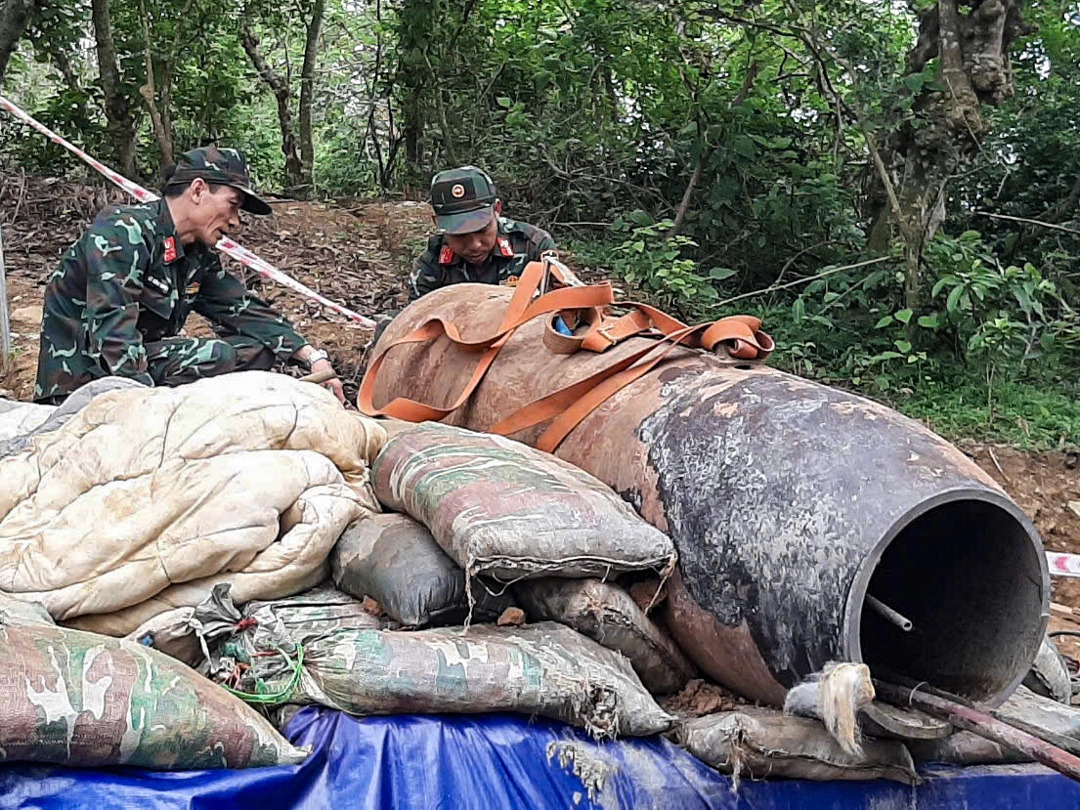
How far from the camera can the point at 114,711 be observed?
5.16 ft

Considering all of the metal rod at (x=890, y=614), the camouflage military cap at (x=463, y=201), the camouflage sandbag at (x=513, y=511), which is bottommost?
the metal rod at (x=890, y=614)

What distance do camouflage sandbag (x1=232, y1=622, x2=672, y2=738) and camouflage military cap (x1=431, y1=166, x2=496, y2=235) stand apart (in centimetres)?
314

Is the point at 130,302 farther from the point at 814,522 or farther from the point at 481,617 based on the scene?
the point at 814,522

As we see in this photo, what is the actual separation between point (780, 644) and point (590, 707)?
0.33m

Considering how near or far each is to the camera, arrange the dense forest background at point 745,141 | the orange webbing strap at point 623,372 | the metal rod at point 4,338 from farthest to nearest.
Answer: the dense forest background at point 745,141, the metal rod at point 4,338, the orange webbing strap at point 623,372

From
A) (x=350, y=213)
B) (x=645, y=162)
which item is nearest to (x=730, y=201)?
(x=645, y=162)

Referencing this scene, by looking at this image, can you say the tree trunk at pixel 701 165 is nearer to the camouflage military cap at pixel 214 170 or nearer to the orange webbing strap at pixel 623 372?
the camouflage military cap at pixel 214 170

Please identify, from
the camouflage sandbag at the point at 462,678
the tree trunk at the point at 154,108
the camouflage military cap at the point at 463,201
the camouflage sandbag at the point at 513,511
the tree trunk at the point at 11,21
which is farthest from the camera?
the tree trunk at the point at 154,108

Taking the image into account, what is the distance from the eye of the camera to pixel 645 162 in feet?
28.7

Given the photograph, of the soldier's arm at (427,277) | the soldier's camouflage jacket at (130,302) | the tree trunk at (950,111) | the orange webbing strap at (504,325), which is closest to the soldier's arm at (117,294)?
the soldier's camouflage jacket at (130,302)

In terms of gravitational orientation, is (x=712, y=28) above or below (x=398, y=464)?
above

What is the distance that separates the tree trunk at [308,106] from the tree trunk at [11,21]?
10.9 feet

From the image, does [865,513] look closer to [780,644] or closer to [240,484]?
[780,644]

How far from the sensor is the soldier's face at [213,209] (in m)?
4.23
